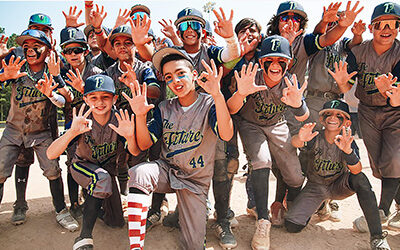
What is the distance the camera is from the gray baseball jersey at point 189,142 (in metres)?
3.27

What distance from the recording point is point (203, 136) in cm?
333

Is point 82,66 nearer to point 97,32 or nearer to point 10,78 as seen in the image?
point 97,32

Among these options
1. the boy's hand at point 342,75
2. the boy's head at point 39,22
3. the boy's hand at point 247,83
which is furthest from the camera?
the boy's head at point 39,22

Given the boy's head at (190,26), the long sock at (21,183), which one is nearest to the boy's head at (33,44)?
the long sock at (21,183)

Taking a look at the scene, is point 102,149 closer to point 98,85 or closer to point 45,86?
point 98,85

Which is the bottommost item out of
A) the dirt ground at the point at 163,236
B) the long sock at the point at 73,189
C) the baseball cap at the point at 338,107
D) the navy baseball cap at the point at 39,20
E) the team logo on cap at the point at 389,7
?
the dirt ground at the point at 163,236

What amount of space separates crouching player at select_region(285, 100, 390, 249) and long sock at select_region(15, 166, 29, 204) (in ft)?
12.8

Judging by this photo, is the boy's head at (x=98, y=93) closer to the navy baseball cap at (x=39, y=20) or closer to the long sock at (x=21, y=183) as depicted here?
the long sock at (x=21, y=183)

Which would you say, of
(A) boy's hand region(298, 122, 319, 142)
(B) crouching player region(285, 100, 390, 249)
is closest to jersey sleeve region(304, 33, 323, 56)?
(B) crouching player region(285, 100, 390, 249)

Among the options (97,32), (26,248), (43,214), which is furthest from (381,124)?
(43,214)

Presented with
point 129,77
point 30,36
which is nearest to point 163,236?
point 129,77

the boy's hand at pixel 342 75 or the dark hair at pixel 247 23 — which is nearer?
the boy's hand at pixel 342 75

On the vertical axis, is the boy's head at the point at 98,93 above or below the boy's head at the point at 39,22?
below

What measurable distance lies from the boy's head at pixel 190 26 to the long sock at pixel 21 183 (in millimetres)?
3189
